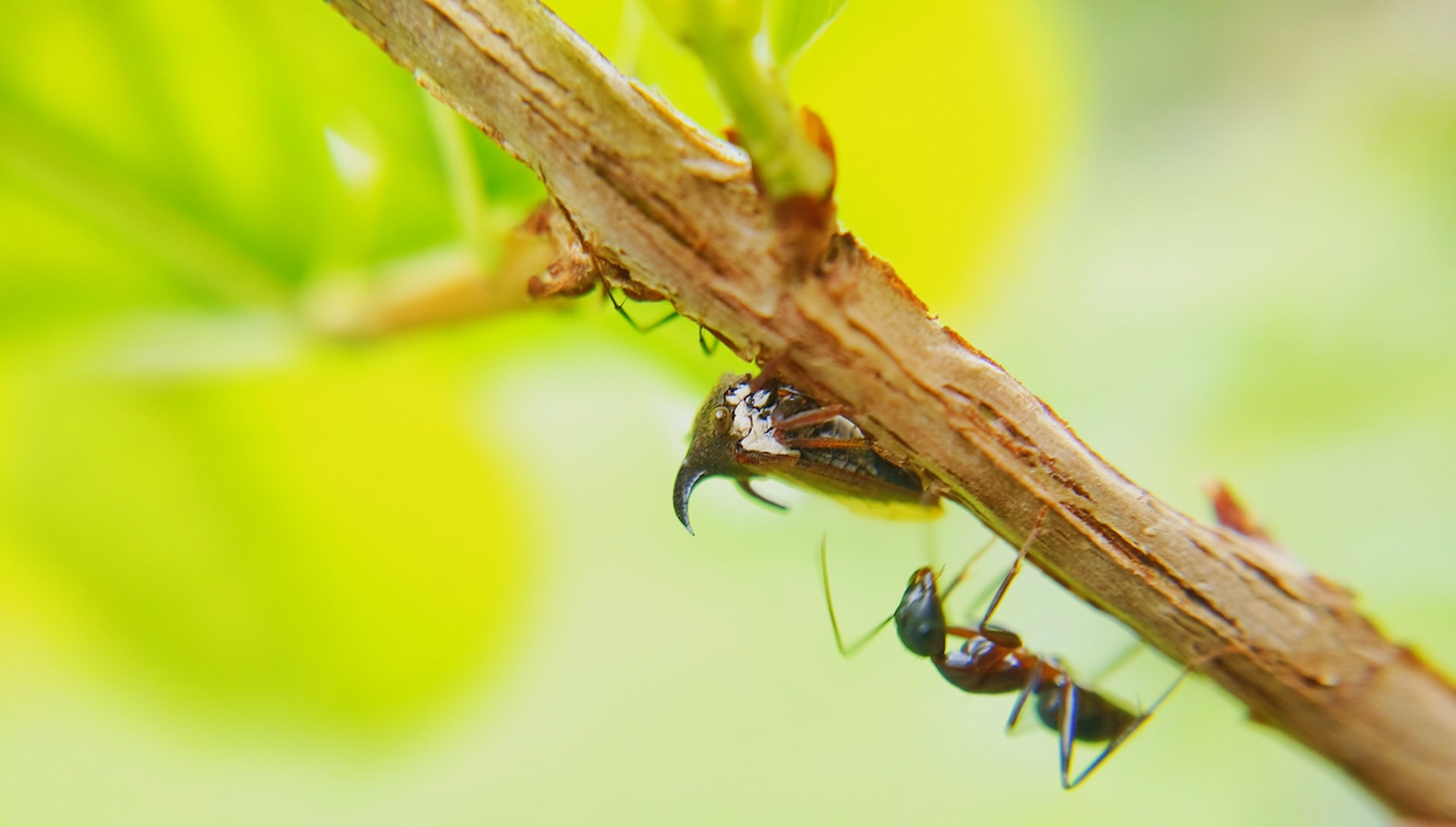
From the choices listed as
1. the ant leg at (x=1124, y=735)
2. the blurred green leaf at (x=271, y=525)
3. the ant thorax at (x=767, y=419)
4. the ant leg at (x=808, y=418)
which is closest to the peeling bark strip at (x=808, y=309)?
the ant leg at (x=808, y=418)

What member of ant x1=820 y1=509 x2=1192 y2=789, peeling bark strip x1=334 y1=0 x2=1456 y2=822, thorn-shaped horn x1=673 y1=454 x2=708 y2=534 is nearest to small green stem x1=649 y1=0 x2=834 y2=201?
peeling bark strip x1=334 y1=0 x2=1456 y2=822

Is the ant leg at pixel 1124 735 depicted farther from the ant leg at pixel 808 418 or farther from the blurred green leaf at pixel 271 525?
the blurred green leaf at pixel 271 525

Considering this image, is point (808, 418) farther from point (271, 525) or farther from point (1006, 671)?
point (271, 525)

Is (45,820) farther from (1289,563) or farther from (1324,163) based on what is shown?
(1324,163)

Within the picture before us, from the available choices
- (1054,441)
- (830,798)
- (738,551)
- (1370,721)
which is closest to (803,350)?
(1054,441)

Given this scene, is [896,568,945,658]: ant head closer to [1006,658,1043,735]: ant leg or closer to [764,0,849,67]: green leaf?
[1006,658,1043,735]: ant leg

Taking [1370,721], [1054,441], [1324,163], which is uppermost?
[1324,163]
